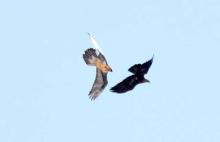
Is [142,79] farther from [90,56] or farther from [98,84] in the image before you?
[98,84]

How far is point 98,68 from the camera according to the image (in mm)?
54906

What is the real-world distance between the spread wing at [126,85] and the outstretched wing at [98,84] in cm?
441

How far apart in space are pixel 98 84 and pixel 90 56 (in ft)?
7.12

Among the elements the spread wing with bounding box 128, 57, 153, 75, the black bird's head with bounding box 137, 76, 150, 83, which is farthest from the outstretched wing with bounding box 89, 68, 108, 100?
the spread wing with bounding box 128, 57, 153, 75

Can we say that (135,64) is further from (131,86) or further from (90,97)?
(90,97)

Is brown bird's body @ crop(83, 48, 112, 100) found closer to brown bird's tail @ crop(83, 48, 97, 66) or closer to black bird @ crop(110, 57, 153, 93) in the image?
brown bird's tail @ crop(83, 48, 97, 66)

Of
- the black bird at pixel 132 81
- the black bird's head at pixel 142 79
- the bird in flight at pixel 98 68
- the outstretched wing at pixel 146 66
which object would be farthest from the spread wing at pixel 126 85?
the bird in flight at pixel 98 68

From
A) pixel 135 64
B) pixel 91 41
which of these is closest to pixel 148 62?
pixel 135 64

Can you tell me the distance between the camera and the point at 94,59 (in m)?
54.0

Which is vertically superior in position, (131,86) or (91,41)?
(91,41)

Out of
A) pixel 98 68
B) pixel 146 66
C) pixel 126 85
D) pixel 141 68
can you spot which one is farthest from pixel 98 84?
pixel 146 66

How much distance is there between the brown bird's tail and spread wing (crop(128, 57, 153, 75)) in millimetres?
5228

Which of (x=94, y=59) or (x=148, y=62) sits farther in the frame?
(x=94, y=59)

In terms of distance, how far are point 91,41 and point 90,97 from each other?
4946mm
